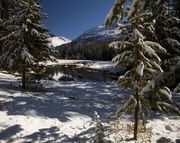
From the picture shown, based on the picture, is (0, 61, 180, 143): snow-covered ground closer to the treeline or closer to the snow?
the snow

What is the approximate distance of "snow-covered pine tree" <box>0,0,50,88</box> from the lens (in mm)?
24562

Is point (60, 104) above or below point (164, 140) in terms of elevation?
above

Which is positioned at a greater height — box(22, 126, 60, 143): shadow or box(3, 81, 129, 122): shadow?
box(3, 81, 129, 122): shadow

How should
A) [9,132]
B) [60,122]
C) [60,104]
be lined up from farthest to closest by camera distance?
1. [60,104]
2. [60,122]
3. [9,132]

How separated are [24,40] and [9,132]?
11.1 metres

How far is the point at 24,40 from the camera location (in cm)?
2547

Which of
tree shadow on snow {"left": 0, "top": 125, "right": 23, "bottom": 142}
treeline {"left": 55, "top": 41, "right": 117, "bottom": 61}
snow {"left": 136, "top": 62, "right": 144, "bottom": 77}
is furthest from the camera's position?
treeline {"left": 55, "top": 41, "right": 117, "bottom": 61}

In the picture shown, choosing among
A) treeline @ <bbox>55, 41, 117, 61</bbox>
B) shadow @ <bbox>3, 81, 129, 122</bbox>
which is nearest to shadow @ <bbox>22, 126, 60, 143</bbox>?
shadow @ <bbox>3, 81, 129, 122</bbox>

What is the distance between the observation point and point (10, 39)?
83.1ft

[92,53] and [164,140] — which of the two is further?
[92,53]

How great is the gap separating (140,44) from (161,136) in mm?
5413

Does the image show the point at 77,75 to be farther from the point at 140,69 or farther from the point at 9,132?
the point at 140,69

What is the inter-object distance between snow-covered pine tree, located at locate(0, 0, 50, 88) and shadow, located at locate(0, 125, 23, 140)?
851cm

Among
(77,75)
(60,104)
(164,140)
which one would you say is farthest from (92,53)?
(164,140)
